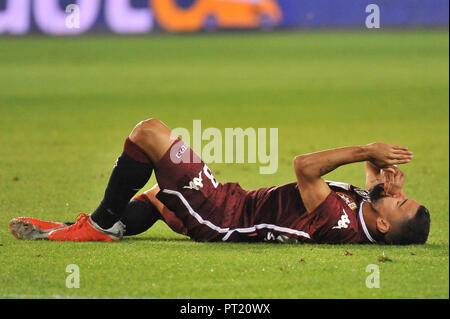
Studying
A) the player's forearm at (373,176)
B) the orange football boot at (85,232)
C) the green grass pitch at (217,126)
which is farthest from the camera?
the orange football boot at (85,232)

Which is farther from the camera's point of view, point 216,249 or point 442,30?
point 442,30

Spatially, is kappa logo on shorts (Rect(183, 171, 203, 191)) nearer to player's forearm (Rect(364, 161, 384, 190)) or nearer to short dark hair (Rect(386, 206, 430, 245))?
player's forearm (Rect(364, 161, 384, 190))

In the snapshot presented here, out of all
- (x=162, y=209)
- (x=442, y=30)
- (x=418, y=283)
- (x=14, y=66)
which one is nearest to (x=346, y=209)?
(x=418, y=283)

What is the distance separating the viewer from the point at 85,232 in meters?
6.54

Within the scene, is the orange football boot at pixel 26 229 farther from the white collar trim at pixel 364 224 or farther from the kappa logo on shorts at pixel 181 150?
the white collar trim at pixel 364 224

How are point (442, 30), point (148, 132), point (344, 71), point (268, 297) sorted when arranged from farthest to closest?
point (442, 30)
point (344, 71)
point (148, 132)
point (268, 297)

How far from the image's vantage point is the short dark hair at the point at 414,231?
621cm

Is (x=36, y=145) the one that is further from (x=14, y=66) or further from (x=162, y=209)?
(x=14, y=66)

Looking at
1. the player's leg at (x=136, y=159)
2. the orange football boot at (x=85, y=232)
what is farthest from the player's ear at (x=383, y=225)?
the orange football boot at (x=85, y=232)

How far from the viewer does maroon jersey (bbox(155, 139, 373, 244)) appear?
6246 mm

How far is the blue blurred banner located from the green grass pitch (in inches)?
44.1

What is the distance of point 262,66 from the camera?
23.8 meters

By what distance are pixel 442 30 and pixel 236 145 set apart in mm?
22202

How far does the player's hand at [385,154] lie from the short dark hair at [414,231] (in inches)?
19.3
